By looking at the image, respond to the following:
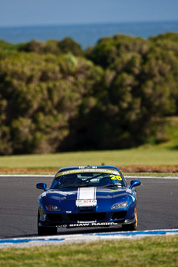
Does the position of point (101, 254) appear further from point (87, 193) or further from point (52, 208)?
point (87, 193)

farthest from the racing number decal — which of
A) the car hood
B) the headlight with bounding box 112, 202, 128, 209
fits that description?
the headlight with bounding box 112, 202, 128, 209

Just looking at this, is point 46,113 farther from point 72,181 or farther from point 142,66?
point 72,181

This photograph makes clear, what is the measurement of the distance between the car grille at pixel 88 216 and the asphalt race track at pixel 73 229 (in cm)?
85

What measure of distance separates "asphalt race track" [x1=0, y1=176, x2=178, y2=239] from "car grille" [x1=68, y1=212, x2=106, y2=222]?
2.80 ft

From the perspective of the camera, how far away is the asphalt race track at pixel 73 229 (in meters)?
10.4

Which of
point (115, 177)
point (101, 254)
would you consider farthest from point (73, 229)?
point (101, 254)

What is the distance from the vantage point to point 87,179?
10867mm

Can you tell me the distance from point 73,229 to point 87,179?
3.10 feet


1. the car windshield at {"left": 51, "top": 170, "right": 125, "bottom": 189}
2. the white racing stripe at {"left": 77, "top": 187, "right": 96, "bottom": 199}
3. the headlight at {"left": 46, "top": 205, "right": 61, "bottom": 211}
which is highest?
the white racing stripe at {"left": 77, "top": 187, "right": 96, "bottom": 199}

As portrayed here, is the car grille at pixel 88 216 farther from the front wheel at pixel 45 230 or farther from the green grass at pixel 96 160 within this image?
the green grass at pixel 96 160

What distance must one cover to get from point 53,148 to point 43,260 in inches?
2139

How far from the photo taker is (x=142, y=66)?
64.6 meters

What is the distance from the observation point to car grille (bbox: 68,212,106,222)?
9242 mm

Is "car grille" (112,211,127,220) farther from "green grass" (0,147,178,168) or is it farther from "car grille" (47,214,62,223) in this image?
"green grass" (0,147,178,168)
